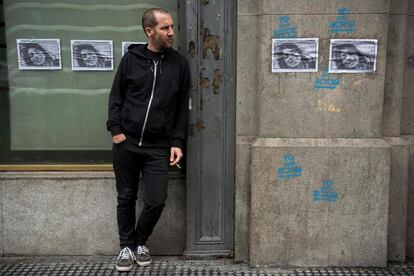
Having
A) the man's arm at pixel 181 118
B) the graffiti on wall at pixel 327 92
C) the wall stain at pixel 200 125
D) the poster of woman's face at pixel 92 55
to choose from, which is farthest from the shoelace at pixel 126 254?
the graffiti on wall at pixel 327 92

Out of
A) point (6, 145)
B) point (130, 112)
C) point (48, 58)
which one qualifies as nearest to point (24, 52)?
point (48, 58)

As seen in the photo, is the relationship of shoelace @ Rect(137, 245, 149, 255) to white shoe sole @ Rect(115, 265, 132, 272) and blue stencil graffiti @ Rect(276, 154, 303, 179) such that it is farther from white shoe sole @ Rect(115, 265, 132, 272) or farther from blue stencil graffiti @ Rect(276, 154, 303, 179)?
blue stencil graffiti @ Rect(276, 154, 303, 179)

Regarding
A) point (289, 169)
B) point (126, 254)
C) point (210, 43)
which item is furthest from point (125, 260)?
point (210, 43)

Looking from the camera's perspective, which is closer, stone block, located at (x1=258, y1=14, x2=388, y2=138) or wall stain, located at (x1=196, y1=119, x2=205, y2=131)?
stone block, located at (x1=258, y1=14, x2=388, y2=138)

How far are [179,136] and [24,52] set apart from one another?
1.67 meters

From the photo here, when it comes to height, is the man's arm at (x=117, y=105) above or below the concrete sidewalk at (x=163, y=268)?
above

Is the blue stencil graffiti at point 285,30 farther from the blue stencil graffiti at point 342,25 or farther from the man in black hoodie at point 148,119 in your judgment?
the man in black hoodie at point 148,119

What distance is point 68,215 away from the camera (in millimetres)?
4664

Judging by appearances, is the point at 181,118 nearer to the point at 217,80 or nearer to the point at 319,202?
the point at 217,80

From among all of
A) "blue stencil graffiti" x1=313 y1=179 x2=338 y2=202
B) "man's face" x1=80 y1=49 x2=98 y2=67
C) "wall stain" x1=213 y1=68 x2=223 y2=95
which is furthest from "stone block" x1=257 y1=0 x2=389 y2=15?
"man's face" x1=80 y1=49 x2=98 y2=67

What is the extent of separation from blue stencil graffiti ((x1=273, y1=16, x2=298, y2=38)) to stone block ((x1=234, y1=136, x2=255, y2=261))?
34.1 inches

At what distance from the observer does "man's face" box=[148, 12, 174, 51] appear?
13.3 feet

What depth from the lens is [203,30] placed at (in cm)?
434

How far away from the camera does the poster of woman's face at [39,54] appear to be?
15.5 feet
